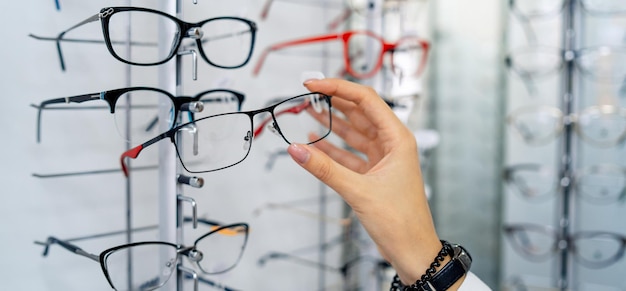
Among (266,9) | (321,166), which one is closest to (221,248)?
(321,166)

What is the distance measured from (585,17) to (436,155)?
53 cm

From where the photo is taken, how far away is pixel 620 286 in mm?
1426

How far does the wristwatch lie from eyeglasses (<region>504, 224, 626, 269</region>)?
2.55 ft

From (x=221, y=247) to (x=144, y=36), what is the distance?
11.2 inches

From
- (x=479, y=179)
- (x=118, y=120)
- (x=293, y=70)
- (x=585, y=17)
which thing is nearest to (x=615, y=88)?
(x=585, y=17)

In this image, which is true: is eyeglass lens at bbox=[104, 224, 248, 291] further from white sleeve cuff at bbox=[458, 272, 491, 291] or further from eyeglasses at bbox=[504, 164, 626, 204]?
eyeglasses at bbox=[504, 164, 626, 204]

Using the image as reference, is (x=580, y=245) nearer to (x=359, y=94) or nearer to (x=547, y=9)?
(x=547, y=9)

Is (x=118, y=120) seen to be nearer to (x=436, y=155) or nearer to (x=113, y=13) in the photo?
(x=113, y=13)

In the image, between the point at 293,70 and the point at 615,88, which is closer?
the point at 293,70

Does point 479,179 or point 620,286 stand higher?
point 479,179

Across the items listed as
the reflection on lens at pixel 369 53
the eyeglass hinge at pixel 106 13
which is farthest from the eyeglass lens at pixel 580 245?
the eyeglass hinge at pixel 106 13

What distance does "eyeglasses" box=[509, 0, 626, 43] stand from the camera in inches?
53.6

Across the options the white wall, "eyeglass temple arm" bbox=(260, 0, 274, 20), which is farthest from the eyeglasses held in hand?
the white wall

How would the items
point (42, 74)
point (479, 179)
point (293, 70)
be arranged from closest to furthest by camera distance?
point (42, 74) → point (293, 70) → point (479, 179)
